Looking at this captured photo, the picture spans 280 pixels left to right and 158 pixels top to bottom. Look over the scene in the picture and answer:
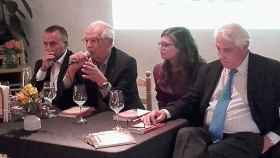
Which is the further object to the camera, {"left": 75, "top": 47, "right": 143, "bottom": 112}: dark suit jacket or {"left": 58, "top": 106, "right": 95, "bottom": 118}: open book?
{"left": 75, "top": 47, "right": 143, "bottom": 112}: dark suit jacket

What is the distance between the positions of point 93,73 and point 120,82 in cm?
23

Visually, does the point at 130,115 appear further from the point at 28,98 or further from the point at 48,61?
the point at 48,61

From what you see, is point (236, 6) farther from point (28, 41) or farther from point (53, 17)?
point (28, 41)

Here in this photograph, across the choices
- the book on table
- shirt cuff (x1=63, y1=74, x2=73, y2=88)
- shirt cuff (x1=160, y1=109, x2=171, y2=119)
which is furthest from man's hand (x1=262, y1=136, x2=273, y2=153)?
shirt cuff (x1=63, y1=74, x2=73, y2=88)

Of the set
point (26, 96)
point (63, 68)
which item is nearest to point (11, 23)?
point (63, 68)

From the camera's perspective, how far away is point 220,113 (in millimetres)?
2754

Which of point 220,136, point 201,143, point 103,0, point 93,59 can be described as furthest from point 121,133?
point 103,0

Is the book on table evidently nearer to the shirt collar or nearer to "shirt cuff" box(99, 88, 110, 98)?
"shirt cuff" box(99, 88, 110, 98)

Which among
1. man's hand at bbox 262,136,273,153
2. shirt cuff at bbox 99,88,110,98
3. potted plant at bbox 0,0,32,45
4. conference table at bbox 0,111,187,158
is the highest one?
potted plant at bbox 0,0,32,45

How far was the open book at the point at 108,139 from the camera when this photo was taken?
219 cm

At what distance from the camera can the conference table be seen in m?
2.17

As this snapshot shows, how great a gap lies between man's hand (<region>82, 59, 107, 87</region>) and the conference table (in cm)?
36

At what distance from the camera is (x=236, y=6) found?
12.0 feet

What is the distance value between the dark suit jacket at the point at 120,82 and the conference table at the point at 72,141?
43cm
